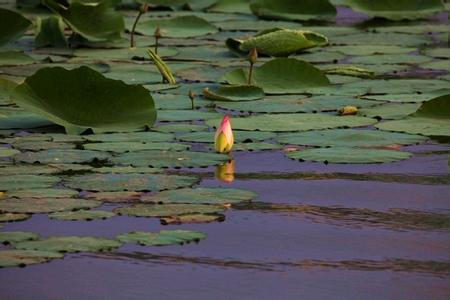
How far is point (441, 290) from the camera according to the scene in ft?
7.60

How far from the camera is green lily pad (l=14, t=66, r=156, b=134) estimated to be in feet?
12.2

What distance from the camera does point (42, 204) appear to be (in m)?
2.86

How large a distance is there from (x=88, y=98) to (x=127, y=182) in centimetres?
72

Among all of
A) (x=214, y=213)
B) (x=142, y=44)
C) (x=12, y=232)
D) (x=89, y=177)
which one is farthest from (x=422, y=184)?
(x=142, y=44)

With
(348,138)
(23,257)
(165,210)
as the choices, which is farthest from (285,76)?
(23,257)

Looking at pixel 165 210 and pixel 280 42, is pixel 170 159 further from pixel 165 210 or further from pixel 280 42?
pixel 280 42

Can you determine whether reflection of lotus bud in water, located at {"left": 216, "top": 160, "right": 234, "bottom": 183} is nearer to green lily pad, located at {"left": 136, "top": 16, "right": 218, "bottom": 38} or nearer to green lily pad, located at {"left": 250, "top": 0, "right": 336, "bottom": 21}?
green lily pad, located at {"left": 136, "top": 16, "right": 218, "bottom": 38}

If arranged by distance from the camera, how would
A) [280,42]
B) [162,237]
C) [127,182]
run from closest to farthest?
1. [162,237]
2. [127,182]
3. [280,42]

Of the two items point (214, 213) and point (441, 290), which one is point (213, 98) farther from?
point (441, 290)

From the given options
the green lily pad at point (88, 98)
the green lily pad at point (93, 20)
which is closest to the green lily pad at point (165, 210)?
the green lily pad at point (88, 98)

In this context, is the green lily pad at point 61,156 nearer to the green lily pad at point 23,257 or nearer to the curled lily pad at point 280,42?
the green lily pad at point 23,257

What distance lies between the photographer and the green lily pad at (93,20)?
5203 mm

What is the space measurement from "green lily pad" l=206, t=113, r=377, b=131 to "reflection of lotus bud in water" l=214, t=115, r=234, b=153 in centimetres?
32

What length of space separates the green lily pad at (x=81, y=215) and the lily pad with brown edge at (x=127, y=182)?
0.66 feet
